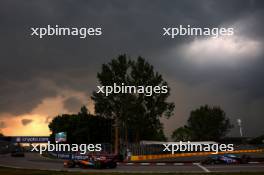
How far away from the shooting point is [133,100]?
63.8 m

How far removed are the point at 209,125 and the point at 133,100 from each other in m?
65.0

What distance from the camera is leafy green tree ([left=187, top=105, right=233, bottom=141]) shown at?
121375mm

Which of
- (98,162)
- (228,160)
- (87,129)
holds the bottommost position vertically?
(228,160)

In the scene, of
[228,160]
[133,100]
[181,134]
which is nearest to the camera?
[228,160]

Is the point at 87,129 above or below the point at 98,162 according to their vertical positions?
above

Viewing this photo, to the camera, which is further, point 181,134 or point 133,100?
point 181,134

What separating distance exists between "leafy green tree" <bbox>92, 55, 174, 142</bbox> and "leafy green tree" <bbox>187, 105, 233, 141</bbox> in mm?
56690

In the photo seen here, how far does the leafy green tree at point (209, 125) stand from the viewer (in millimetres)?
121375

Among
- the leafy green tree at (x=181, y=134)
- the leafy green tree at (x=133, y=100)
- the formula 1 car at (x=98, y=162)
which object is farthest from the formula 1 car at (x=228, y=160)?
the leafy green tree at (x=181, y=134)

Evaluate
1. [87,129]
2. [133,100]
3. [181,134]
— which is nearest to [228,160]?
[133,100]

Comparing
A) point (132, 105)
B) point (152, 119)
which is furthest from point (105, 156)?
point (152, 119)

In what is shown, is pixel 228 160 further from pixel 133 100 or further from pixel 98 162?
pixel 133 100

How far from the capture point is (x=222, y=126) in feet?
404

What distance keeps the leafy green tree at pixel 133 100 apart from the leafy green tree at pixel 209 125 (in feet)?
186
